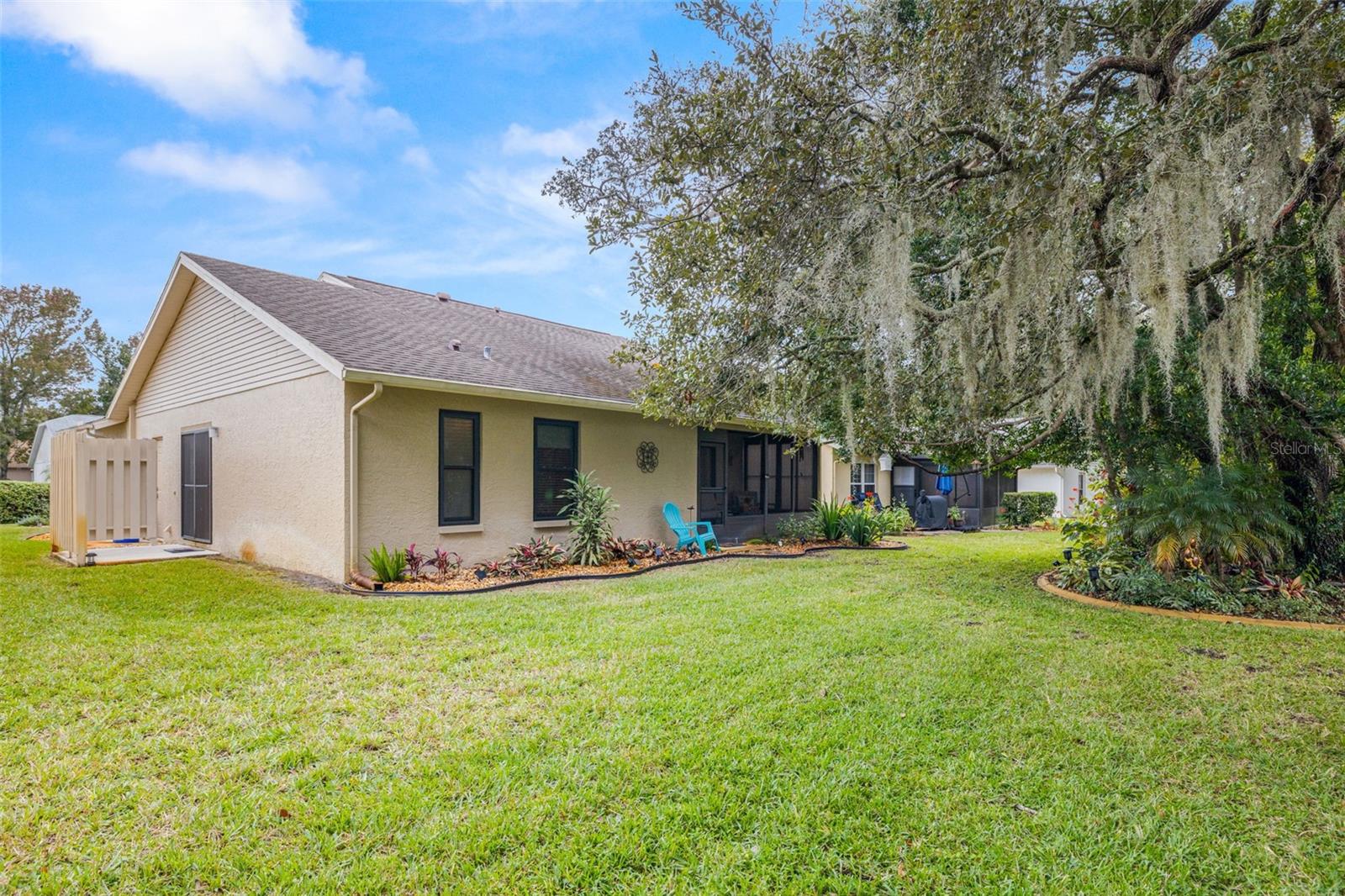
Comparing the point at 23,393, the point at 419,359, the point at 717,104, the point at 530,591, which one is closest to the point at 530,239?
the point at 419,359

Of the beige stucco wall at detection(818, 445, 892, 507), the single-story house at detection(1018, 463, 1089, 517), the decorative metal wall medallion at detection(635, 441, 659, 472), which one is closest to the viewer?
the decorative metal wall medallion at detection(635, 441, 659, 472)

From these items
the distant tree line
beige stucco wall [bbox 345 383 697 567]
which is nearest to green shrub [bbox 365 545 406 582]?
beige stucco wall [bbox 345 383 697 567]

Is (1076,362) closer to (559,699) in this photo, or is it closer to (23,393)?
(559,699)

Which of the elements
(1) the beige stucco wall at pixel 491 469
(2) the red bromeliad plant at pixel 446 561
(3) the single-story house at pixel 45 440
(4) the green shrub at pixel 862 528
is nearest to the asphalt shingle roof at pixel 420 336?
(1) the beige stucco wall at pixel 491 469

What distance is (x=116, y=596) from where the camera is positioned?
6.38 meters

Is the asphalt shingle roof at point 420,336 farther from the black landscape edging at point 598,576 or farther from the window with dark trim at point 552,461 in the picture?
the black landscape edging at point 598,576

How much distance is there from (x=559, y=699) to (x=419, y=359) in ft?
17.9

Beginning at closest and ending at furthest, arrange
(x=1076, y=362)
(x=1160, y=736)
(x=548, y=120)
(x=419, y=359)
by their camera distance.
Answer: (x=1160, y=736) → (x=1076, y=362) → (x=419, y=359) → (x=548, y=120)

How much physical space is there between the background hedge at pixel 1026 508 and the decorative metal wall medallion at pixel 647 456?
10803 millimetres

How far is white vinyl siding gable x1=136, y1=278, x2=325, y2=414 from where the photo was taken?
8.37m

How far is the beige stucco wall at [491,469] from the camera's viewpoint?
742 cm

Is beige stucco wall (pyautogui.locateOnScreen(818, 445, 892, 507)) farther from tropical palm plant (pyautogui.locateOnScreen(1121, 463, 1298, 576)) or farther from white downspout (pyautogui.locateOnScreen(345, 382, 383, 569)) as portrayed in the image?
white downspout (pyautogui.locateOnScreen(345, 382, 383, 569))

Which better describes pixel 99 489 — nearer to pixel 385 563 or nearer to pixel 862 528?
pixel 385 563

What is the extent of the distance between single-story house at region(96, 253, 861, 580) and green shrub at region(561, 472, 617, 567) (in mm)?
283
